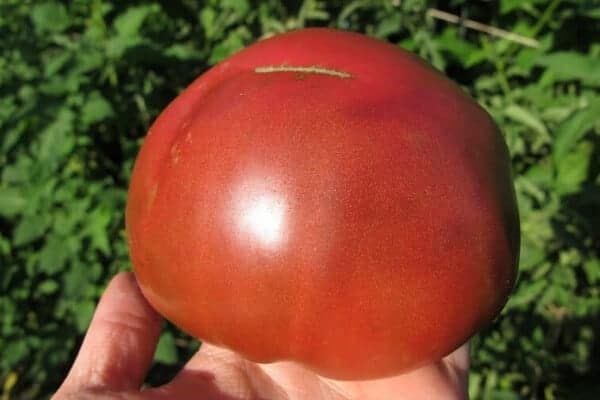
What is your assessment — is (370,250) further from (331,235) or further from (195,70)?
(195,70)

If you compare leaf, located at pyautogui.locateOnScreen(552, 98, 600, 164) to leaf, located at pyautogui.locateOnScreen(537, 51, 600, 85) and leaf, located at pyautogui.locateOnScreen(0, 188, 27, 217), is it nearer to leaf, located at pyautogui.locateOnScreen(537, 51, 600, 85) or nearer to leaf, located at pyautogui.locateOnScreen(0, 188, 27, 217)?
leaf, located at pyautogui.locateOnScreen(537, 51, 600, 85)

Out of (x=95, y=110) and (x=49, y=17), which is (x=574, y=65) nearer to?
(x=95, y=110)

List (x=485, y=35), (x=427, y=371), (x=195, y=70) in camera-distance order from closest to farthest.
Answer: (x=427, y=371), (x=195, y=70), (x=485, y=35)

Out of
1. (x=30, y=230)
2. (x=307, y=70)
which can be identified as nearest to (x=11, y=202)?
(x=30, y=230)

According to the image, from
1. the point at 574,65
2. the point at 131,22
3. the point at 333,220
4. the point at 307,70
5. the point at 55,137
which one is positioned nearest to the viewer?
the point at 333,220

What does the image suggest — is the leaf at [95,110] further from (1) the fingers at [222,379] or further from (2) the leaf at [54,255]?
(1) the fingers at [222,379]

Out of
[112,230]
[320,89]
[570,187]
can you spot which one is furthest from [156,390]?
[570,187]
